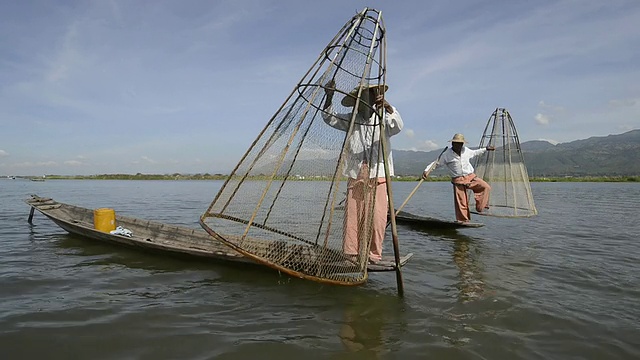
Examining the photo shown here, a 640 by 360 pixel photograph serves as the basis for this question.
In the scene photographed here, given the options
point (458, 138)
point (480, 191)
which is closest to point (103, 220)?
point (458, 138)

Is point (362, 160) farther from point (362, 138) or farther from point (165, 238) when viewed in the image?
point (165, 238)

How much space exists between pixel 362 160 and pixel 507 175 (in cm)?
761

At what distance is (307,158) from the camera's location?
16.5ft

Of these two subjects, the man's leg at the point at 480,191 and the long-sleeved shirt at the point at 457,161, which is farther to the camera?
the man's leg at the point at 480,191

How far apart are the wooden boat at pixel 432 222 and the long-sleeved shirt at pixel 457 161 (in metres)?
1.48

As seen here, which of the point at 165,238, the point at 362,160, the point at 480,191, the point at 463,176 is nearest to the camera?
the point at 362,160

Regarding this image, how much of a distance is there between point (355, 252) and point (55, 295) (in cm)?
411

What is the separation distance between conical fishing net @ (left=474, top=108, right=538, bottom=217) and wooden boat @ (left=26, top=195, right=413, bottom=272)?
248 inches

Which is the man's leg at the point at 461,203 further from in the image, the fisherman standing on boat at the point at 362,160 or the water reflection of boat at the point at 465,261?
the fisherman standing on boat at the point at 362,160

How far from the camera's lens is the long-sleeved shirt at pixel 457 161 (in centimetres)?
959

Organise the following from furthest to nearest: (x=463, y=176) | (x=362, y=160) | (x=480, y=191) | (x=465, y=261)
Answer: (x=480, y=191) < (x=463, y=176) < (x=465, y=261) < (x=362, y=160)

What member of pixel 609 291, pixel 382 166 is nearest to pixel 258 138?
Result: pixel 382 166

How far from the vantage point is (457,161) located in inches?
378

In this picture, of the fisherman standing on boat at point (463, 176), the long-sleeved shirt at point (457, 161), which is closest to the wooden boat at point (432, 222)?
the fisherman standing on boat at point (463, 176)
